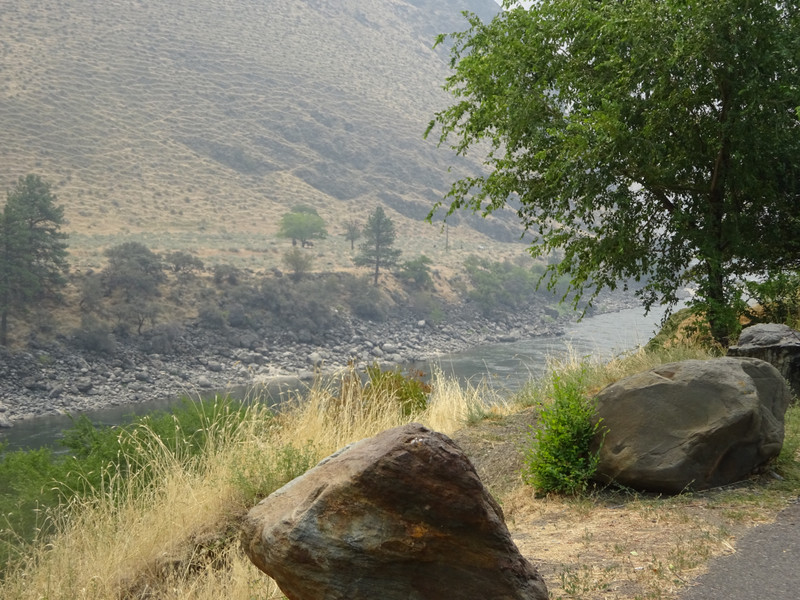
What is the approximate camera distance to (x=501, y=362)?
45.9 meters

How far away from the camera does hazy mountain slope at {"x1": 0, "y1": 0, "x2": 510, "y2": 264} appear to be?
7406 centimetres

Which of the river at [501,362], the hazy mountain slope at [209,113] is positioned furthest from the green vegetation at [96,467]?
the hazy mountain slope at [209,113]

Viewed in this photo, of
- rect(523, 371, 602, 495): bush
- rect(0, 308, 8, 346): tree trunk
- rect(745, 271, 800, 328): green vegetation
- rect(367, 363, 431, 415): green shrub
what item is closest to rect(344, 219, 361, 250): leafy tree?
rect(0, 308, 8, 346): tree trunk

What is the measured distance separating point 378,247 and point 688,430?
202ft

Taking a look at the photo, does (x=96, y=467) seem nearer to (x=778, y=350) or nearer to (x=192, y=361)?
(x=778, y=350)

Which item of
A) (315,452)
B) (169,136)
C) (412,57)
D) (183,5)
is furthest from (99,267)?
(412,57)

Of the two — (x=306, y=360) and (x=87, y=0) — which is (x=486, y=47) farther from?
(x=87, y=0)

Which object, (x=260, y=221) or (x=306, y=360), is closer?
(x=306, y=360)

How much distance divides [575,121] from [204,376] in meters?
38.7

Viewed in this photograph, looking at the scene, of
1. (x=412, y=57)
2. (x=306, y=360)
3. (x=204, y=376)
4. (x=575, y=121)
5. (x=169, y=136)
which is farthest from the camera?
(x=412, y=57)

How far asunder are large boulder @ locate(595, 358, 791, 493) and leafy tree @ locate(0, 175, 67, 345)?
4358 cm

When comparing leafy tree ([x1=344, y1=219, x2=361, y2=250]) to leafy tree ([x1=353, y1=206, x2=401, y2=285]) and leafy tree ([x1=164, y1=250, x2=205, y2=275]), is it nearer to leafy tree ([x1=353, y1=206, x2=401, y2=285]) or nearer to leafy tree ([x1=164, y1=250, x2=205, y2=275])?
leafy tree ([x1=353, y1=206, x2=401, y2=285])

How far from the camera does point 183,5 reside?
12156 cm

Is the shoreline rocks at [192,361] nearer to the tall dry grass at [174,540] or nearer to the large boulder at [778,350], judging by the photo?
the large boulder at [778,350]
